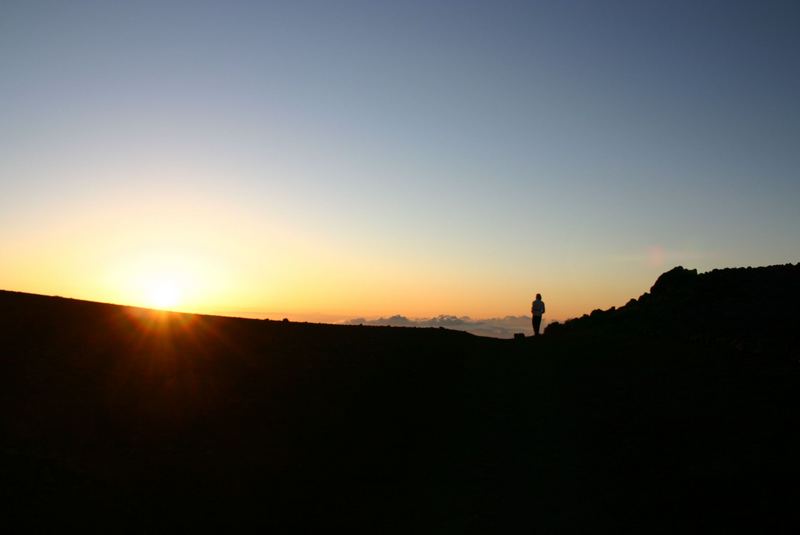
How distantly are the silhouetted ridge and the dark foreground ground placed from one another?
6.88 m

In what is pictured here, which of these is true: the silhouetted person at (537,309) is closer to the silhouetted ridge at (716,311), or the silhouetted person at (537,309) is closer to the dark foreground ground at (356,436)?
the silhouetted ridge at (716,311)

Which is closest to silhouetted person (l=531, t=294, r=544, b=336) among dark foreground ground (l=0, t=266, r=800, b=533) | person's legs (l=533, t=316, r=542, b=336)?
person's legs (l=533, t=316, r=542, b=336)

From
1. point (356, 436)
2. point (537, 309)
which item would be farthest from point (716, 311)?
point (356, 436)

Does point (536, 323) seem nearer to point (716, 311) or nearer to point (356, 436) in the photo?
point (716, 311)

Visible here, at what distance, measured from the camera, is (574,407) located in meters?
15.8

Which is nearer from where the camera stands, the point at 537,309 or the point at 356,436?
the point at 356,436

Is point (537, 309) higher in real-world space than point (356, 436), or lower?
higher

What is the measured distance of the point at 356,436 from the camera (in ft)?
42.6

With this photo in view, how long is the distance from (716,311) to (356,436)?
25098 millimetres

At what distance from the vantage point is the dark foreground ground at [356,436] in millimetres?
9797

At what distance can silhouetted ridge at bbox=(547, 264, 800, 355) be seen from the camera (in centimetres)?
2617

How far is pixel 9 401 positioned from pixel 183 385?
11.0 feet

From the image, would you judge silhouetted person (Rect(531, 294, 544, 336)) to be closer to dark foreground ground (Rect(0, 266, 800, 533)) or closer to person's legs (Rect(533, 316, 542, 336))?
person's legs (Rect(533, 316, 542, 336))

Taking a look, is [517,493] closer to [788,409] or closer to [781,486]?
[781,486]
